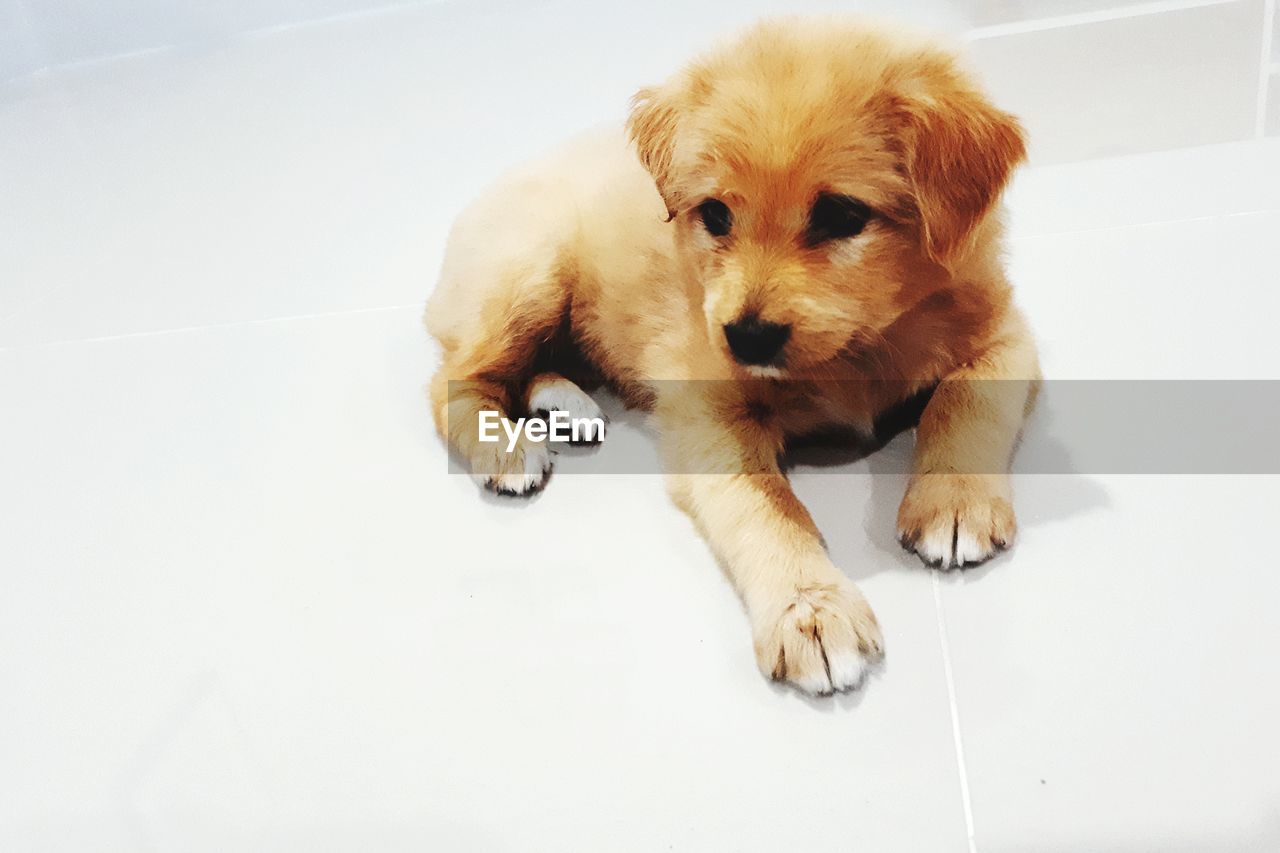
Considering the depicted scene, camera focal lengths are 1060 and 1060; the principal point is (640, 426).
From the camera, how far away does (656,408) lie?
1923mm

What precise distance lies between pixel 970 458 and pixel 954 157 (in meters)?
0.46

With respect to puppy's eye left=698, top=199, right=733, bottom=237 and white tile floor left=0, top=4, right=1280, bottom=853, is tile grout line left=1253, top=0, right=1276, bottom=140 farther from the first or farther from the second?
puppy's eye left=698, top=199, right=733, bottom=237

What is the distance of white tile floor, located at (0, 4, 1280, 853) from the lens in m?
1.29

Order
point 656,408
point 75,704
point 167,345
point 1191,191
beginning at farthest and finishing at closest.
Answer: point 167,345, point 1191,191, point 656,408, point 75,704

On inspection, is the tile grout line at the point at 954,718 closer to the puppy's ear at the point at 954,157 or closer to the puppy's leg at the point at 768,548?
the puppy's leg at the point at 768,548

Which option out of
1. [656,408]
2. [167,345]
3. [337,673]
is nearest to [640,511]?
[656,408]

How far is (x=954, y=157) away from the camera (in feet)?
4.83

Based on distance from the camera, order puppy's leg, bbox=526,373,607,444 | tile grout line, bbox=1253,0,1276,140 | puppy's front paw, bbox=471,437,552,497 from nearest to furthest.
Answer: puppy's front paw, bbox=471,437,552,497 < puppy's leg, bbox=526,373,607,444 < tile grout line, bbox=1253,0,1276,140

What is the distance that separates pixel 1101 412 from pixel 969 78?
0.63 metres

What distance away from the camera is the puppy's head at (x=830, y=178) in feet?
4.71

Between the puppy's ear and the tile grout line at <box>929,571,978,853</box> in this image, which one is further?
the puppy's ear

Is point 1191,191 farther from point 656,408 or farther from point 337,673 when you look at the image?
point 337,673

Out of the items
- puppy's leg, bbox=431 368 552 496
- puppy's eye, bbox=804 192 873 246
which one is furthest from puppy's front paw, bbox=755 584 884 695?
puppy's leg, bbox=431 368 552 496

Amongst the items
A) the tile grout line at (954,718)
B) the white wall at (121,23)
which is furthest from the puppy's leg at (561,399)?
the white wall at (121,23)
